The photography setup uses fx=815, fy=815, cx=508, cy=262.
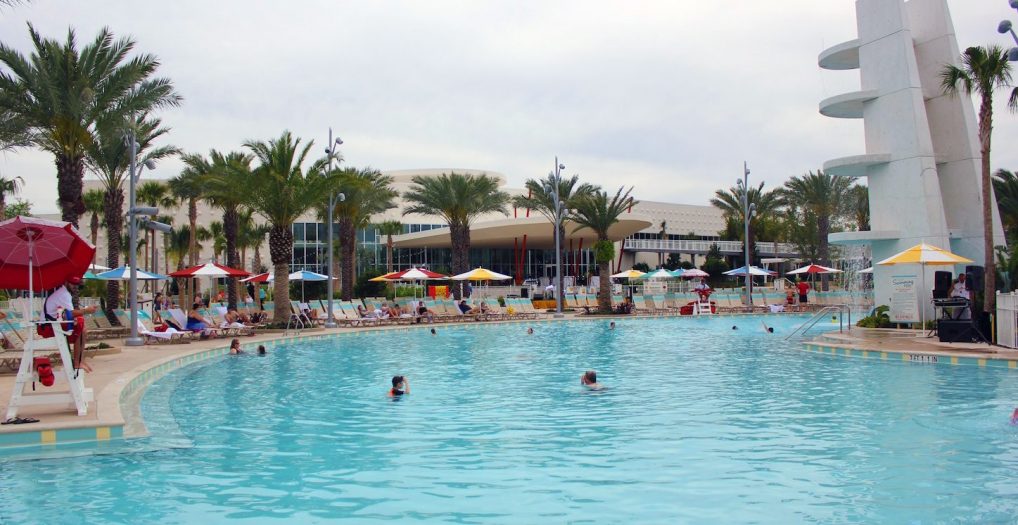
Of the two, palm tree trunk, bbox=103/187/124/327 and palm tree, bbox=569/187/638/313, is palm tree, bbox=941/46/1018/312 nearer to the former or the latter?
palm tree, bbox=569/187/638/313

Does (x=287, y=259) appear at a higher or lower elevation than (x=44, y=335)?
higher

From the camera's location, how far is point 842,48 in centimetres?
2144

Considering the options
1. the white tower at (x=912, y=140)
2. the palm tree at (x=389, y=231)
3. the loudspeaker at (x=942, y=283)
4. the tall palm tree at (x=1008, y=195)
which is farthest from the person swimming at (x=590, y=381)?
the palm tree at (x=389, y=231)

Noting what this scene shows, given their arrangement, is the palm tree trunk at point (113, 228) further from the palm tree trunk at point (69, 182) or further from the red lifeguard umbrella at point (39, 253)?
the red lifeguard umbrella at point (39, 253)

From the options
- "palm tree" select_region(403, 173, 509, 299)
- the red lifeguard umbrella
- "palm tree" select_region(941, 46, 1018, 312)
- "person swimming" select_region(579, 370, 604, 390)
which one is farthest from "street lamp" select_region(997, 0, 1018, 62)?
"palm tree" select_region(403, 173, 509, 299)

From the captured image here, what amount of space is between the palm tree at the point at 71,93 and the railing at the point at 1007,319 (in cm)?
1963

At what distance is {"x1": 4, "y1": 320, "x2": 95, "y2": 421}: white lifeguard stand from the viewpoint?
299 inches

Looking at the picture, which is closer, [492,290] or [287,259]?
[287,259]

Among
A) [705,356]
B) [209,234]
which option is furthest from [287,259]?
[209,234]

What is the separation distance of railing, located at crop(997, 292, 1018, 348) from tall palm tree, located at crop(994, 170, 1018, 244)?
22.6m

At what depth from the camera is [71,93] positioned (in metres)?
19.0

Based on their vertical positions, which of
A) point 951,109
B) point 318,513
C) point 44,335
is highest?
point 951,109

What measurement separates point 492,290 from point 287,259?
23.4 meters

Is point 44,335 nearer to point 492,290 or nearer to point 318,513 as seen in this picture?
point 318,513
